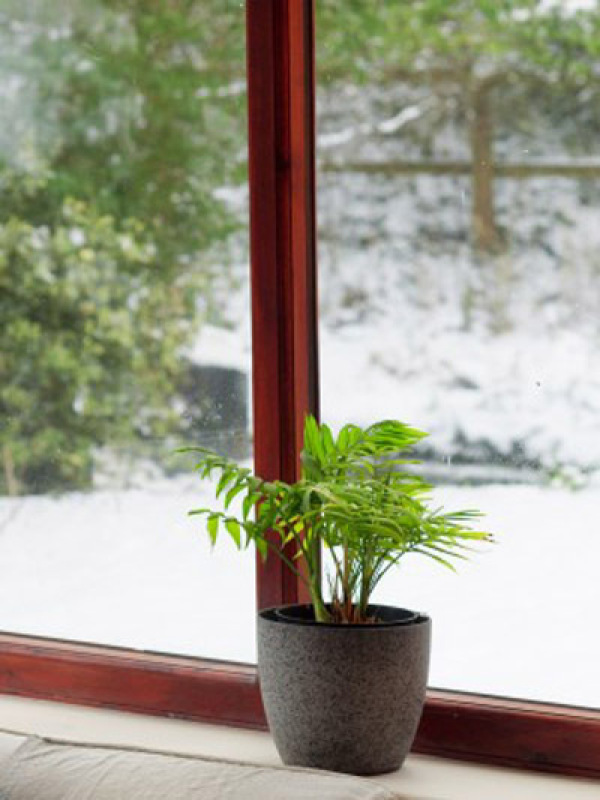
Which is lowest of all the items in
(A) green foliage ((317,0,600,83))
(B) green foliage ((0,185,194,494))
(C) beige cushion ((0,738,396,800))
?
(C) beige cushion ((0,738,396,800))

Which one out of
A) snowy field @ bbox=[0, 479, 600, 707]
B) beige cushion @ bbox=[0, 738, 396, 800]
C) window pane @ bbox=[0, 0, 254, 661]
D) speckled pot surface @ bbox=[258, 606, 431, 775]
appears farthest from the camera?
window pane @ bbox=[0, 0, 254, 661]

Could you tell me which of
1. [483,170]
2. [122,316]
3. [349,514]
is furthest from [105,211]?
[349,514]

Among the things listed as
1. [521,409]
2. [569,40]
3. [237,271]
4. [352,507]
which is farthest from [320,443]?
[569,40]

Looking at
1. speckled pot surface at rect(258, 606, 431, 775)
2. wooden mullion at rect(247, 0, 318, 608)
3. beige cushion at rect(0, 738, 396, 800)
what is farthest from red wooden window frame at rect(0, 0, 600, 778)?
beige cushion at rect(0, 738, 396, 800)

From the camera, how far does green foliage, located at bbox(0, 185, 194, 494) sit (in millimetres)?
2508

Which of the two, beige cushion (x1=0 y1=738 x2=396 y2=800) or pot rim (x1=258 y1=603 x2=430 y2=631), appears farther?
pot rim (x1=258 y1=603 x2=430 y2=631)

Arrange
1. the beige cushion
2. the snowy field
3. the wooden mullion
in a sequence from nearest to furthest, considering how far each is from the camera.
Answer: the beige cushion → the snowy field → the wooden mullion

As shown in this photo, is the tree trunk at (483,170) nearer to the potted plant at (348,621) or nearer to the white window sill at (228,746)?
the potted plant at (348,621)

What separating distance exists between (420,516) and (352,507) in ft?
0.30

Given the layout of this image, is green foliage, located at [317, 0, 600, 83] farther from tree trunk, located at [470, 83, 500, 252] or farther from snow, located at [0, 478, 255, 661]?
snow, located at [0, 478, 255, 661]

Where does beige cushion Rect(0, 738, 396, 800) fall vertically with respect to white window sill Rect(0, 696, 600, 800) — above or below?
above

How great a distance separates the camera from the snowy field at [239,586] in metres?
2.09

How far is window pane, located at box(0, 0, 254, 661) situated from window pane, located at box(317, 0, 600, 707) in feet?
0.73

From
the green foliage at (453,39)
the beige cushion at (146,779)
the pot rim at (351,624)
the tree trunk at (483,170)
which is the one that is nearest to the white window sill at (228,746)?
the beige cushion at (146,779)
